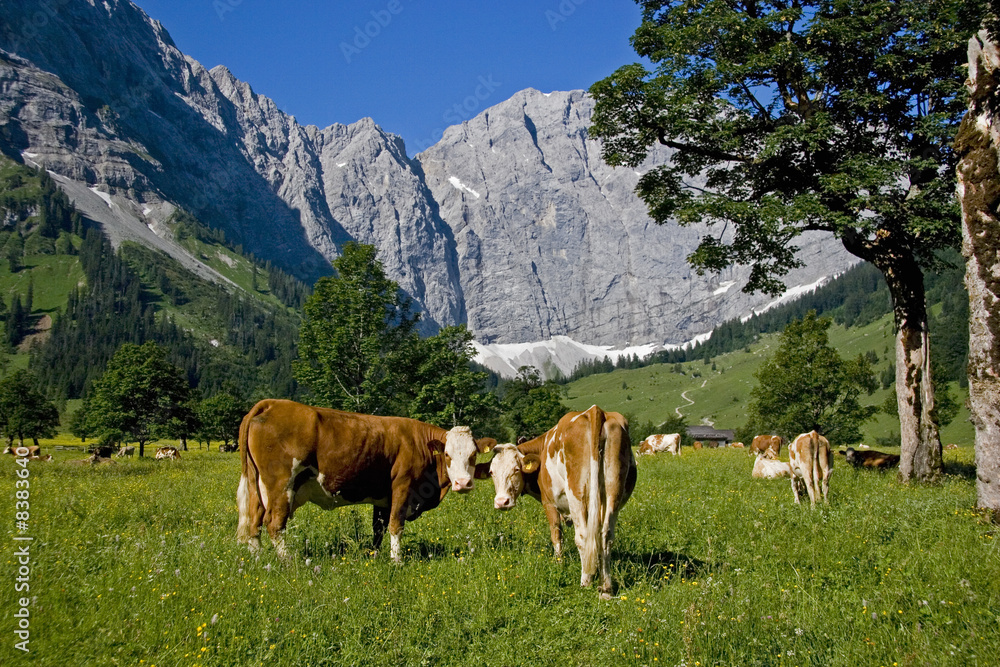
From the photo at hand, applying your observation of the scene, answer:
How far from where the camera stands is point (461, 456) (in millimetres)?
8773

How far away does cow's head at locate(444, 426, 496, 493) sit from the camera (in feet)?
28.1

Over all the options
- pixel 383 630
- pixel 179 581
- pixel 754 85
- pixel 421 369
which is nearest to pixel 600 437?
pixel 383 630

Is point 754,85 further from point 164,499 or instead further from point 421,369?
point 421,369

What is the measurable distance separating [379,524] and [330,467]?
1427 mm

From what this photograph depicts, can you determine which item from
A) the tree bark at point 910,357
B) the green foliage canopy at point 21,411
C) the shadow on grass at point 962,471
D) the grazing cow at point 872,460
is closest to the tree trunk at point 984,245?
the tree bark at point 910,357

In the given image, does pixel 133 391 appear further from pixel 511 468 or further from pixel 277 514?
pixel 511 468

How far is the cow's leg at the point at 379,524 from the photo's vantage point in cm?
899

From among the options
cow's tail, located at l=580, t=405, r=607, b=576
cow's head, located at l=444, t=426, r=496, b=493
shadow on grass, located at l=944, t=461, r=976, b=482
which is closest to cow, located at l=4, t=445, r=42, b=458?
cow's head, located at l=444, t=426, r=496, b=493

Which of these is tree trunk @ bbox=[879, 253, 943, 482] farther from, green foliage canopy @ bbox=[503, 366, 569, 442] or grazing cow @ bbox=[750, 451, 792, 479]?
green foliage canopy @ bbox=[503, 366, 569, 442]

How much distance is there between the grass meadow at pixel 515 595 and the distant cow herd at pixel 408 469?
1.49 feet

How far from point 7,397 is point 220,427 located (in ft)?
83.3

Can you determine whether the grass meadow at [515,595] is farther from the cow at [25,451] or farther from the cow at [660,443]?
the cow at [660,443]

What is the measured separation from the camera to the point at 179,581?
21.2ft

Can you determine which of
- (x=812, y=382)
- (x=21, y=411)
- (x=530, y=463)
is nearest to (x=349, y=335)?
(x=530, y=463)
